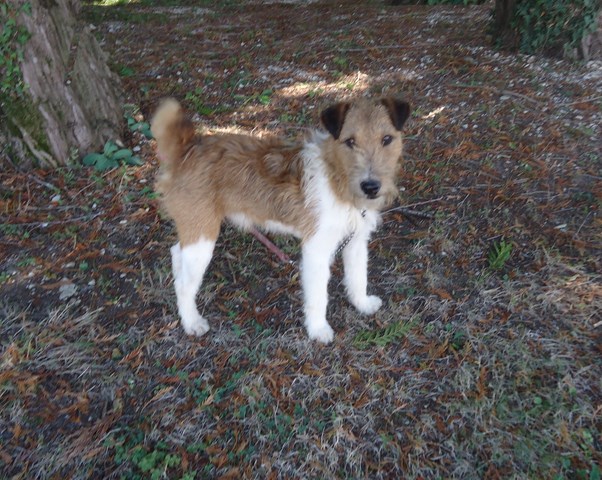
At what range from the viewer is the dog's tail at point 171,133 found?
135 inches

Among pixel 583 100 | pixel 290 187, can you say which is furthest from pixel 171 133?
pixel 583 100

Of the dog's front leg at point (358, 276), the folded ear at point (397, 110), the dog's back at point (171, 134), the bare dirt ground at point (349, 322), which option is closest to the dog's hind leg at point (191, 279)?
the bare dirt ground at point (349, 322)

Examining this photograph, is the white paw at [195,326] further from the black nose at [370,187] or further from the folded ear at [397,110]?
the folded ear at [397,110]

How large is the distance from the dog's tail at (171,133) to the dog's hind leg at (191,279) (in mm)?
690

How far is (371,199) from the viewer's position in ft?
10.4

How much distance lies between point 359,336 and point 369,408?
63 cm

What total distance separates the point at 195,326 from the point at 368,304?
1471 mm

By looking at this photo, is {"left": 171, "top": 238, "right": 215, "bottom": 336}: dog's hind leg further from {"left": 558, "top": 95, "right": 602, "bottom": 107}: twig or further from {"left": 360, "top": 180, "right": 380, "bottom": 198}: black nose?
{"left": 558, "top": 95, "right": 602, "bottom": 107}: twig

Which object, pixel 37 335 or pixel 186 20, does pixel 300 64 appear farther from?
pixel 37 335

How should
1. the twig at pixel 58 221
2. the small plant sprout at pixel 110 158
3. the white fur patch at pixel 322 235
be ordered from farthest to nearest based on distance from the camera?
the small plant sprout at pixel 110 158 → the twig at pixel 58 221 → the white fur patch at pixel 322 235

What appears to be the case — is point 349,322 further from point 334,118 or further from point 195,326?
point 334,118

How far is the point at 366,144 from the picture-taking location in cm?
312

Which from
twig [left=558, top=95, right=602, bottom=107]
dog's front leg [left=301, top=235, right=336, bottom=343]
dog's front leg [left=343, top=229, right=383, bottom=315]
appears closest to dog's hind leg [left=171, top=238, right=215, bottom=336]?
dog's front leg [left=301, top=235, right=336, bottom=343]

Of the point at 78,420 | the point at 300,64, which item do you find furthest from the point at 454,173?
the point at 78,420
